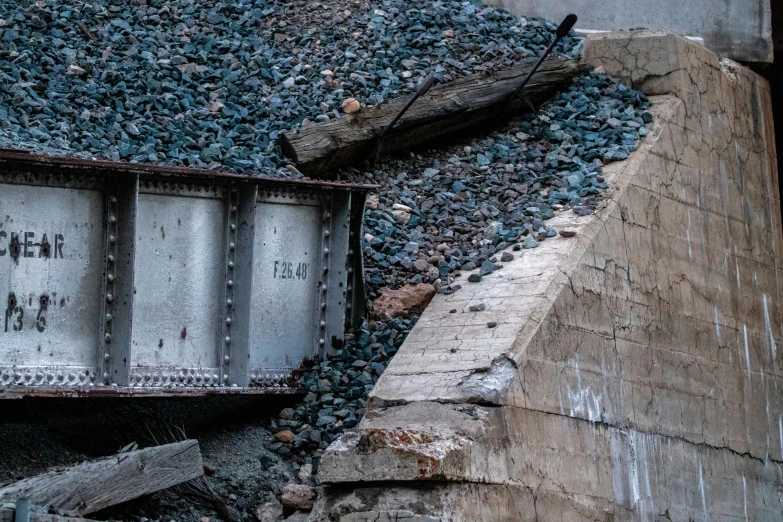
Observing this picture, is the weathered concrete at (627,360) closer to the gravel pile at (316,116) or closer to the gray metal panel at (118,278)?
the gravel pile at (316,116)

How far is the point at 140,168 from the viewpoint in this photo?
728 cm

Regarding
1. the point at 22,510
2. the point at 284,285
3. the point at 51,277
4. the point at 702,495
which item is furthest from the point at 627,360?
the point at 22,510

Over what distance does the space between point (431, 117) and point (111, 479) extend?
502 centimetres

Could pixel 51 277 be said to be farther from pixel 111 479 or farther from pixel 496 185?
pixel 496 185

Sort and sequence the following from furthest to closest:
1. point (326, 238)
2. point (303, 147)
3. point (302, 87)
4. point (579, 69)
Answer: point (579, 69) < point (302, 87) < point (303, 147) < point (326, 238)

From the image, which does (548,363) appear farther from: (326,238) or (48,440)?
(48,440)

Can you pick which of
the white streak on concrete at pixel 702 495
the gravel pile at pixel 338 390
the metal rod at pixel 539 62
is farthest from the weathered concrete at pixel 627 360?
the metal rod at pixel 539 62

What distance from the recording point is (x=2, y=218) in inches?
271

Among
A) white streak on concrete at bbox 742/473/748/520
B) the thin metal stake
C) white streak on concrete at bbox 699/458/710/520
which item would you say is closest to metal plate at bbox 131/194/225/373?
the thin metal stake

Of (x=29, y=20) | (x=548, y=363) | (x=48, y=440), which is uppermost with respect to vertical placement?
(x=29, y=20)

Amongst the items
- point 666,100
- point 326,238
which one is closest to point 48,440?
point 326,238

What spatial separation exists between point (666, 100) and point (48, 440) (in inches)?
246

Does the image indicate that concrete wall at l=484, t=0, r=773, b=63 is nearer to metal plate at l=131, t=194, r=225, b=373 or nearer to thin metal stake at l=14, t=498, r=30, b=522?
metal plate at l=131, t=194, r=225, b=373

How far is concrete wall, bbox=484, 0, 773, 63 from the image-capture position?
41.0 feet
